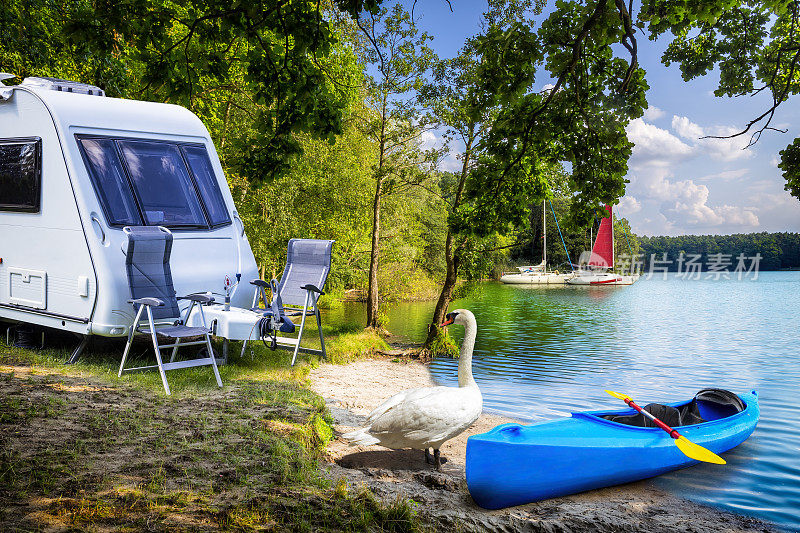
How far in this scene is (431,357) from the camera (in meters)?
14.3

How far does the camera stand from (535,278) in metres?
46.8

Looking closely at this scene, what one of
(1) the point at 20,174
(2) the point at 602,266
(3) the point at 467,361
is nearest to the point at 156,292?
(1) the point at 20,174

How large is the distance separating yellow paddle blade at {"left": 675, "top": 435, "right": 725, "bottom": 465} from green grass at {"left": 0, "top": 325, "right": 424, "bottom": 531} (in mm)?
3912

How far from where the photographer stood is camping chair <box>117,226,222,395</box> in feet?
20.0

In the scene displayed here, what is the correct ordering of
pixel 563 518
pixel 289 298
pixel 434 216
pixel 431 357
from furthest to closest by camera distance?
pixel 434 216 < pixel 431 357 < pixel 289 298 < pixel 563 518

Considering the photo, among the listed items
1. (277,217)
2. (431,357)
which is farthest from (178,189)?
(277,217)

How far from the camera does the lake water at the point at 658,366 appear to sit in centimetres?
681

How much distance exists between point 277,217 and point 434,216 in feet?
61.3

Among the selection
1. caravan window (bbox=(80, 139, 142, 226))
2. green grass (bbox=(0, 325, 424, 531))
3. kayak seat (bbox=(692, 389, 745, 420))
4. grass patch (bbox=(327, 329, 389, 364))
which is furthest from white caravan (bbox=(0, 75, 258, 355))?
kayak seat (bbox=(692, 389, 745, 420))

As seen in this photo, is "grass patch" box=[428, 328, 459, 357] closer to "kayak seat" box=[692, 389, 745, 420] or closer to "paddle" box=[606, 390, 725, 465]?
"kayak seat" box=[692, 389, 745, 420]

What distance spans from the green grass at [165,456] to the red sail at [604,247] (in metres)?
37.0

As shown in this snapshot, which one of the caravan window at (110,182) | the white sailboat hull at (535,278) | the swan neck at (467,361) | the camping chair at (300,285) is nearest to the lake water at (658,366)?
the swan neck at (467,361)

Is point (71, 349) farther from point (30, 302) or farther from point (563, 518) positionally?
point (563, 518)

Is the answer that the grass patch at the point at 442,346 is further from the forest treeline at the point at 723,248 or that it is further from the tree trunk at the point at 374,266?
the forest treeline at the point at 723,248
